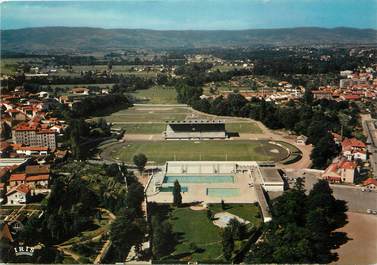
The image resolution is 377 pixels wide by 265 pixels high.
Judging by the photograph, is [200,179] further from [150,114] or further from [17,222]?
[150,114]

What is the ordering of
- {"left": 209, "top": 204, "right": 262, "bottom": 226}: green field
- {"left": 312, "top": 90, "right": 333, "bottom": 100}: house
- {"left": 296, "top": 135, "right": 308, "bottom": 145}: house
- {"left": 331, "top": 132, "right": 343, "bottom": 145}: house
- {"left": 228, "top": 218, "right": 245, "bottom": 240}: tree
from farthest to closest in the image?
{"left": 312, "top": 90, "right": 333, "bottom": 100}: house → {"left": 296, "top": 135, "right": 308, "bottom": 145}: house → {"left": 331, "top": 132, "right": 343, "bottom": 145}: house → {"left": 209, "top": 204, "right": 262, "bottom": 226}: green field → {"left": 228, "top": 218, "right": 245, "bottom": 240}: tree

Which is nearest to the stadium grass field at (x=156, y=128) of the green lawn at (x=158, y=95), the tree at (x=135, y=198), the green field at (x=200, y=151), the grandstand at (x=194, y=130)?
the grandstand at (x=194, y=130)

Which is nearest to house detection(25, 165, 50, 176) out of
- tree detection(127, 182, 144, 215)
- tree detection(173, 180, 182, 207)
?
tree detection(127, 182, 144, 215)

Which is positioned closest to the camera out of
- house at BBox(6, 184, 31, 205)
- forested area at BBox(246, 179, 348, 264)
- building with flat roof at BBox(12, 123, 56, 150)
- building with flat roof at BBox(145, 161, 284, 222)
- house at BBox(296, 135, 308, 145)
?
forested area at BBox(246, 179, 348, 264)

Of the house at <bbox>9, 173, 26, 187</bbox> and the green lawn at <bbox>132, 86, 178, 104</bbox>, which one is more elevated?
the green lawn at <bbox>132, 86, 178, 104</bbox>

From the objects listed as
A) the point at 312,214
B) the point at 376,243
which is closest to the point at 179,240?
the point at 312,214

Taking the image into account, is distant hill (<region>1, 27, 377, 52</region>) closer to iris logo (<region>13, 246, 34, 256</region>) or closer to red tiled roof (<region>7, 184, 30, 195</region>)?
red tiled roof (<region>7, 184, 30, 195</region>)

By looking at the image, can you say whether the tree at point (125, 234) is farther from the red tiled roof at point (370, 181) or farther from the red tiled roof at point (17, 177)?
the red tiled roof at point (370, 181)

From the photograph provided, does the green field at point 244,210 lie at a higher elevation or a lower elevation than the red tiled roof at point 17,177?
lower
